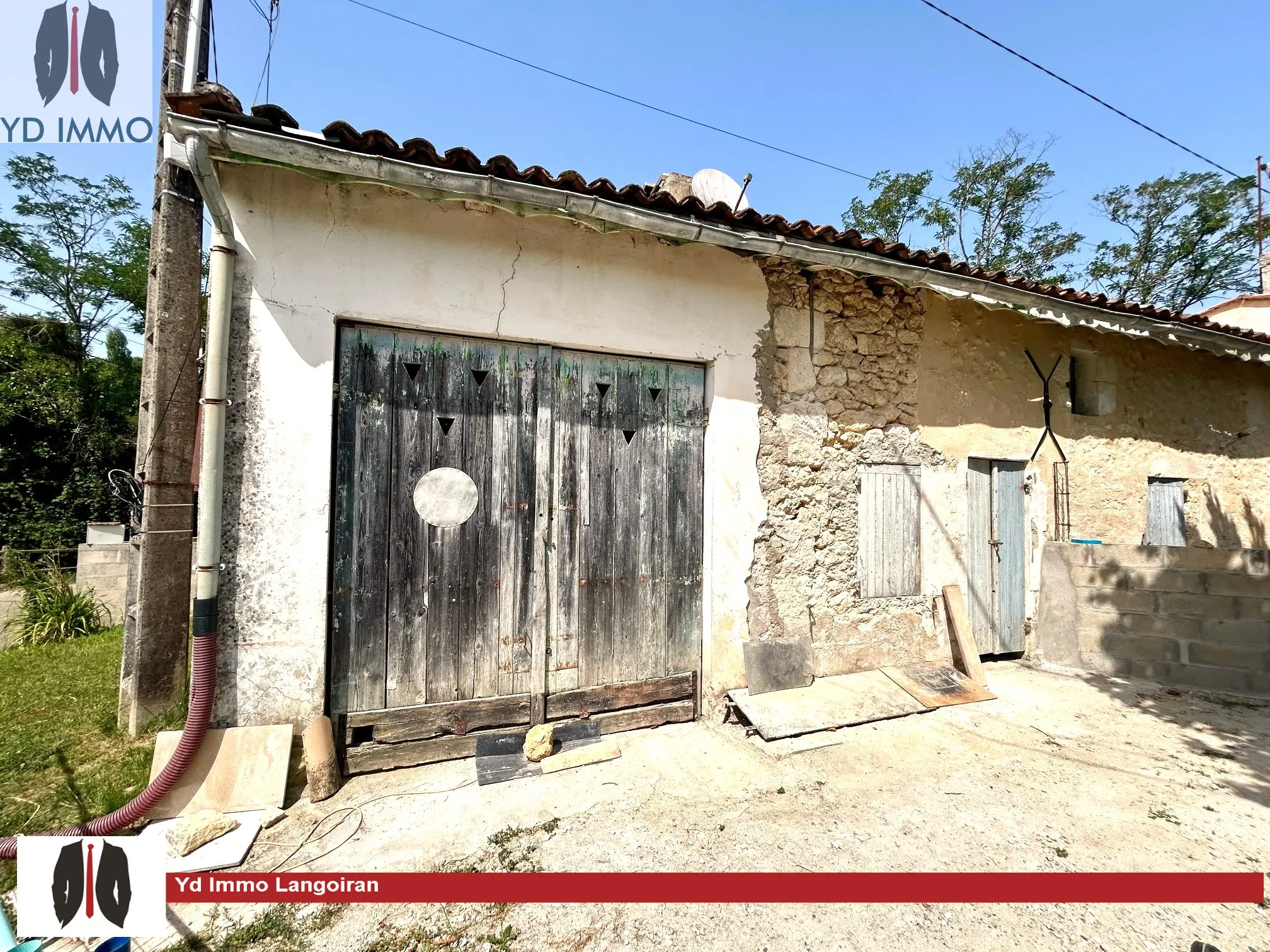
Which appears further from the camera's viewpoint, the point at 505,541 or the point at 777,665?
the point at 777,665

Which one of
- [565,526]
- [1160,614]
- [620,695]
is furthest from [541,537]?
[1160,614]

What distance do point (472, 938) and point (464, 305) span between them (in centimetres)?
325

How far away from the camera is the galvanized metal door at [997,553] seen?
502 centimetres

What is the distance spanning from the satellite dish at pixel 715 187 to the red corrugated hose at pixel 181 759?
15.9 feet

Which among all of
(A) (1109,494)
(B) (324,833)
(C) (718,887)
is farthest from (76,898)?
(A) (1109,494)

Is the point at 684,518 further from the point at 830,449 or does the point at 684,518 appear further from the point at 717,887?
the point at 717,887

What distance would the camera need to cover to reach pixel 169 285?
323cm

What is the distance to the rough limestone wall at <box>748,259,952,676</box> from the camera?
4102mm

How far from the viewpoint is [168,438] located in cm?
314

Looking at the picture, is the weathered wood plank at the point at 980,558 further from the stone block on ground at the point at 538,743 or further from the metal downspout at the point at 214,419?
the metal downspout at the point at 214,419

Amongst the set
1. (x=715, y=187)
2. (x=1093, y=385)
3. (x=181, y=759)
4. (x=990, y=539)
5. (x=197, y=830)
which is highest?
(x=715, y=187)

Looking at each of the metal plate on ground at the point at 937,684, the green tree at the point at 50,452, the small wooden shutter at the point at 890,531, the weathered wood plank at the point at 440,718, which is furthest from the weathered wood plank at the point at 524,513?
the green tree at the point at 50,452

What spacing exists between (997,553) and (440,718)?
5.42 meters

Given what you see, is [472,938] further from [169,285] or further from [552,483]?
[169,285]
